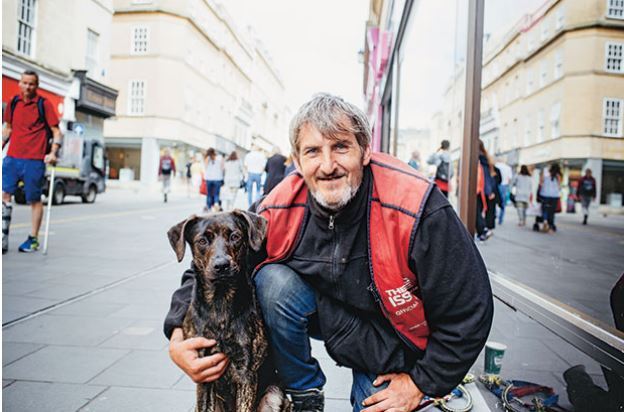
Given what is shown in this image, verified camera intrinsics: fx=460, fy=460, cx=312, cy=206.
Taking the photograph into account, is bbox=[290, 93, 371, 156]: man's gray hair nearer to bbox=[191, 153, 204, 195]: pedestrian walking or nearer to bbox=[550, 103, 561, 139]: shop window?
bbox=[550, 103, 561, 139]: shop window

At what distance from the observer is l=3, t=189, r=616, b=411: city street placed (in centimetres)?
234

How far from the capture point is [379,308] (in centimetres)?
190

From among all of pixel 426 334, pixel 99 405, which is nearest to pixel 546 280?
pixel 426 334

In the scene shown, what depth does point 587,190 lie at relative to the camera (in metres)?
2.26

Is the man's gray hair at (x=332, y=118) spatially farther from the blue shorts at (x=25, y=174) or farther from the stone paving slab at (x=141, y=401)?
the blue shorts at (x=25, y=174)

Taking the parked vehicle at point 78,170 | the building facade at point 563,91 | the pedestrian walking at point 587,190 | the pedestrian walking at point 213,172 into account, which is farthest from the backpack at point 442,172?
the parked vehicle at point 78,170

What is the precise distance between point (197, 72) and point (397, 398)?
30.2 ft

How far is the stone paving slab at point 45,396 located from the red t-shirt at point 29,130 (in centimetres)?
381

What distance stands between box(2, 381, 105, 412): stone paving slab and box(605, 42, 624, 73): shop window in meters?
2.88

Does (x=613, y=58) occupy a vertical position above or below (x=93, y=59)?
below

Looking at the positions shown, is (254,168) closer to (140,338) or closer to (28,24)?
(140,338)

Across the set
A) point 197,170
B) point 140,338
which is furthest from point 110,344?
point 197,170

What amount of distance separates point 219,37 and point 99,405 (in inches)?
158

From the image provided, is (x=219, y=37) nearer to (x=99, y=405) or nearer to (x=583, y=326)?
(x=99, y=405)
